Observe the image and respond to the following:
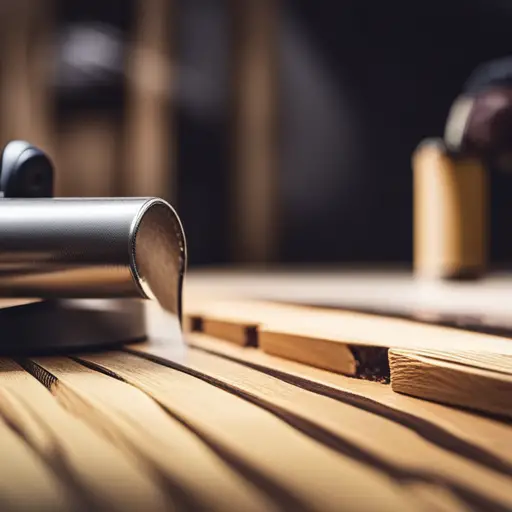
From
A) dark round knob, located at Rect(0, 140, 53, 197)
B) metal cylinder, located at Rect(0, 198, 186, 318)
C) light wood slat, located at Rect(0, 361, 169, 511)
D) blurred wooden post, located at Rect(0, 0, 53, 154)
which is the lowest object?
light wood slat, located at Rect(0, 361, 169, 511)

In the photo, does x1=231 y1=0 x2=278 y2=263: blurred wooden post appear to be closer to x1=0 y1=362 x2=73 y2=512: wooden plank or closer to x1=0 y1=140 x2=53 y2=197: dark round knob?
x1=0 y1=140 x2=53 y2=197: dark round knob

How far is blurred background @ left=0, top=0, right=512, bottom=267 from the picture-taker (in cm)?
360

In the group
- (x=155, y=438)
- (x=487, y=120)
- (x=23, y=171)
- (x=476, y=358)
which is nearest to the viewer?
(x=155, y=438)

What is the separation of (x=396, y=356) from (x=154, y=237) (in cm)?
34

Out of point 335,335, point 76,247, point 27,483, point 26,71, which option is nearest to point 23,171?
point 76,247

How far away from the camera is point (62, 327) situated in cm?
88

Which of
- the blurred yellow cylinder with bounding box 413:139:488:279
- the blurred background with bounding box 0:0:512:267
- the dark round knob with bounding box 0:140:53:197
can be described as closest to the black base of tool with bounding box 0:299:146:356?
the dark round knob with bounding box 0:140:53:197

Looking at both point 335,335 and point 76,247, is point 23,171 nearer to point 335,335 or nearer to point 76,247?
point 76,247

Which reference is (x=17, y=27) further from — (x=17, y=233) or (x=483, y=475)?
(x=483, y=475)

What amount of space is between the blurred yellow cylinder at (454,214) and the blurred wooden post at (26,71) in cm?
231

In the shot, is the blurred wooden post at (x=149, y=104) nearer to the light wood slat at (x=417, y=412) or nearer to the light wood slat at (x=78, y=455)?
the light wood slat at (x=417, y=412)

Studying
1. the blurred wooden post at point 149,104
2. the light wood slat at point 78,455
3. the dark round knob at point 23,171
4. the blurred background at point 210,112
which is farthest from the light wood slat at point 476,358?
the blurred wooden post at point 149,104

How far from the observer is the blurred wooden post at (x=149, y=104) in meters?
3.62

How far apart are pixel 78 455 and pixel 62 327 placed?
1.35 ft
